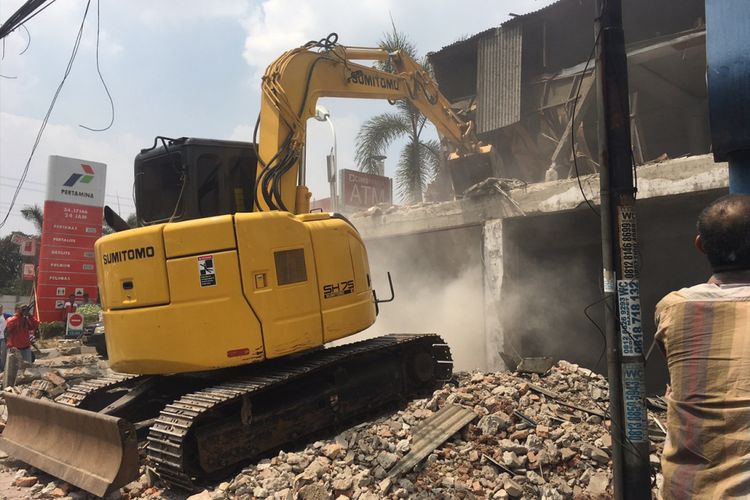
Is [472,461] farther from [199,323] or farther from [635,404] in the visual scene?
[199,323]

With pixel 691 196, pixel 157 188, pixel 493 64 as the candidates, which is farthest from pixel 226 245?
pixel 493 64

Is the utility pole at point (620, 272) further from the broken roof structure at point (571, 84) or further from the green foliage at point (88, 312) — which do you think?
the green foliage at point (88, 312)

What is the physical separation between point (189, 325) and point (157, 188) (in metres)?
1.81

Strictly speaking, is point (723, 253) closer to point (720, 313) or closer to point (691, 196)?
point (720, 313)

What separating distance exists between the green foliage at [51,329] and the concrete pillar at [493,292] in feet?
46.8

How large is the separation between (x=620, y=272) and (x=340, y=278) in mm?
3237

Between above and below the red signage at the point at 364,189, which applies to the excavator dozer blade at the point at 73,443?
below

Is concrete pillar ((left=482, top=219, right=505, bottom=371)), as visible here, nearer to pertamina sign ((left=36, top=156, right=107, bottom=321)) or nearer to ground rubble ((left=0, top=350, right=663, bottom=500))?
ground rubble ((left=0, top=350, right=663, bottom=500))

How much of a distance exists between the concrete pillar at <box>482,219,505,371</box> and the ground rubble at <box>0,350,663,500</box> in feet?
11.5

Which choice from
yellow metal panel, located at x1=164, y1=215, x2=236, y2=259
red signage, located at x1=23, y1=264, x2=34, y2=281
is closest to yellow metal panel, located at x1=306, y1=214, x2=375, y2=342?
yellow metal panel, located at x1=164, y1=215, x2=236, y2=259

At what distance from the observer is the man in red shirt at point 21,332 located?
1066 cm

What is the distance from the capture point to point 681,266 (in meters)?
10.9

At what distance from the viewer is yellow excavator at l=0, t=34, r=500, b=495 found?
4.81 meters

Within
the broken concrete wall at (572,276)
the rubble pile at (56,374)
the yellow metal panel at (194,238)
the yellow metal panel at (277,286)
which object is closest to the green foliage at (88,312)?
the rubble pile at (56,374)
